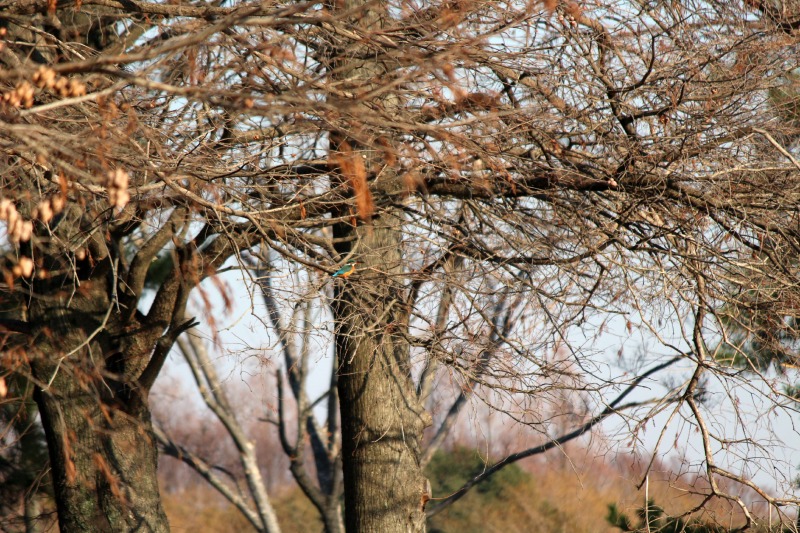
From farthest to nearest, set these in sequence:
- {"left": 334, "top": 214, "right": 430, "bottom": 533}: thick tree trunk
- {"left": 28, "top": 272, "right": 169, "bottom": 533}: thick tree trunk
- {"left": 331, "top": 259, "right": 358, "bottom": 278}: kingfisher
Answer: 1. {"left": 334, "top": 214, "right": 430, "bottom": 533}: thick tree trunk
2. {"left": 28, "top": 272, "right": 169, "bottom": 533}: thick tree trunk
3. {"left": 331, "top": 259, "right": 358, "bottom": 278}: kingfisher

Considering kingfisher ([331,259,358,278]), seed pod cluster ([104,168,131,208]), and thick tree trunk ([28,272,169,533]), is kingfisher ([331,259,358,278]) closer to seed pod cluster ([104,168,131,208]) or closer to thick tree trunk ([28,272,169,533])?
thick tree trunk ([28,272,169,533])

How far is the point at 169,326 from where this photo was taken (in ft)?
20.4

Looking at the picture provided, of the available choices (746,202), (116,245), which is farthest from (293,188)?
(746,202)

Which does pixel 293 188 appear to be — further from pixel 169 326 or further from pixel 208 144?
pixel 169 326

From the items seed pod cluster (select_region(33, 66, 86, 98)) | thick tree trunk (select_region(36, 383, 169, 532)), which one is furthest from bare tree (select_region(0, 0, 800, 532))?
seed pod cluster (select_region(33, 66, 86, 98))

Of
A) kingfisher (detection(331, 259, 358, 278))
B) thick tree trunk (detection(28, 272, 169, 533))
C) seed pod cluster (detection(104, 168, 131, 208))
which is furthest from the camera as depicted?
thick tree trunk (detection(28, 272, 169, 533))

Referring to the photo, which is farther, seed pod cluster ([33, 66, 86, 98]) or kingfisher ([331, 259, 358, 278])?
kingfisher ([331, 259, 358, 278])

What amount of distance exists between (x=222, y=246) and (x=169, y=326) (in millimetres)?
768

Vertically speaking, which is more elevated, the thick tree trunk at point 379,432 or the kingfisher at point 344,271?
the kingfisher at point 344,271

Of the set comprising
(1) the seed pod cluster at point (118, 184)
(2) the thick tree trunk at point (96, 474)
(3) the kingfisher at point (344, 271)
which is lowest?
(2) the thick tree trunk at point (96, 474)

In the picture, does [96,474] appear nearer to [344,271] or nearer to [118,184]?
[344,271]

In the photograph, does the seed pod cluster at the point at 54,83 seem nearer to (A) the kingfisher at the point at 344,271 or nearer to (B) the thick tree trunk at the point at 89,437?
(A) the kingfisher at the point at 344,271

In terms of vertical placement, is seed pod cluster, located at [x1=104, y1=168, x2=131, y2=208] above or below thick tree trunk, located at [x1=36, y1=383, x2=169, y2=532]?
above

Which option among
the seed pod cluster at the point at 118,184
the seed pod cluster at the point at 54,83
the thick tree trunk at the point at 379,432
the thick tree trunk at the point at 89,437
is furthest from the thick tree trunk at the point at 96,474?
the seed pod cluster at the point at 118,184
